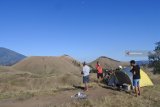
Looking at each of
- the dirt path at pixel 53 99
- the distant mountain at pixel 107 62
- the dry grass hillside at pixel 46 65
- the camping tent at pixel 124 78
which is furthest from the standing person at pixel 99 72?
the dry grass hillside at pixel 46 65

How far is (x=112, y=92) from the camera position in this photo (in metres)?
22.0

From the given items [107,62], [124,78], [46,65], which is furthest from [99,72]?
[46,65]

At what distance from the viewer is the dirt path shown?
18.2 m

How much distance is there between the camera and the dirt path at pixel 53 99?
59.8ft

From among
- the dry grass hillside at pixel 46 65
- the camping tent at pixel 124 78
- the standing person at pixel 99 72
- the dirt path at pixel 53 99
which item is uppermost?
the dry grass hillside at pixel 46 65

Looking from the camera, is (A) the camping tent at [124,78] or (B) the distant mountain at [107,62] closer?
(A) the camping tent at [124,78]

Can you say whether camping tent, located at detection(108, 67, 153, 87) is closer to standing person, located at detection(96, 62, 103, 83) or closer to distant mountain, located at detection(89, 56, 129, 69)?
standing person, located at detection(96, 62, 103, 83)

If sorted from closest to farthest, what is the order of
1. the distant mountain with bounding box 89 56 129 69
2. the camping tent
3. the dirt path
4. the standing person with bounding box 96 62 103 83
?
the dirt path
the camping tent
the standing person with bounding box 96 62 103 83
the distant mountain with bounding box 89 56 129 69

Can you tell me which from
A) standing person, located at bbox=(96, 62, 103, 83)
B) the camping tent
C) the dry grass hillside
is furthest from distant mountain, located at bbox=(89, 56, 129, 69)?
the camping tent

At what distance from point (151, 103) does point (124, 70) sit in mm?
6140

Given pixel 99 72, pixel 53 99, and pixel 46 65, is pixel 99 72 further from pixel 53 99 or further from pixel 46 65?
pixel 46 65

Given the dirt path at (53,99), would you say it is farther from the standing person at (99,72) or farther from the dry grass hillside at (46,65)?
the dry grass hillside at (46,65)

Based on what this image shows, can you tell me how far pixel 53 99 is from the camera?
19.7 metres

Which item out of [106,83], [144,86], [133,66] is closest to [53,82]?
[106,83]
